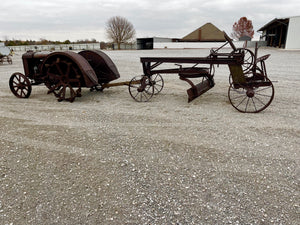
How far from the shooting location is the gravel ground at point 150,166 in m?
2.28

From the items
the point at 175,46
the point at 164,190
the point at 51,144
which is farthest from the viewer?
the point at 175,46

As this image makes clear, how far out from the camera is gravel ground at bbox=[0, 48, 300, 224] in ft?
7.47

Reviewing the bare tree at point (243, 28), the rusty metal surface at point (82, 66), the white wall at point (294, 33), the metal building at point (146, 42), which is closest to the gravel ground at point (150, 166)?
the rusty metal surface at point (82, 66)

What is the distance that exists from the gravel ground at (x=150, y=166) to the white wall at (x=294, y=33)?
1143 inches

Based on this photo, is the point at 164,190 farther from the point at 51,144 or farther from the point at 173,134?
the point at 51,144

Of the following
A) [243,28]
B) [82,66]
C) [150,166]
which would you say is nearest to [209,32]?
[82,66]

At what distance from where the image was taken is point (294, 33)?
28.2m

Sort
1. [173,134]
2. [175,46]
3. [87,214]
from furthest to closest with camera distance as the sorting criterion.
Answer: [175,46], [173,134], [87,214]

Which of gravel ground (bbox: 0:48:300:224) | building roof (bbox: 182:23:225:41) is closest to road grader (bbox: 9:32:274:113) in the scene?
gravel ground (bbox: 0:48:300:224)

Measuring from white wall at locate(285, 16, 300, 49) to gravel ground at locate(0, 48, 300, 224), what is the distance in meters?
29.0

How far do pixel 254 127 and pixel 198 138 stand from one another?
4.30 feet

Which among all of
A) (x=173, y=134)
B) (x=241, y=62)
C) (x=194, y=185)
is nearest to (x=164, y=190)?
(x=194, y=185)

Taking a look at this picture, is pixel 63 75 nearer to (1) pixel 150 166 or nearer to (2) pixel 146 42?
(1) pixel 150 166

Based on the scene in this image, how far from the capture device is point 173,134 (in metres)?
4.06
